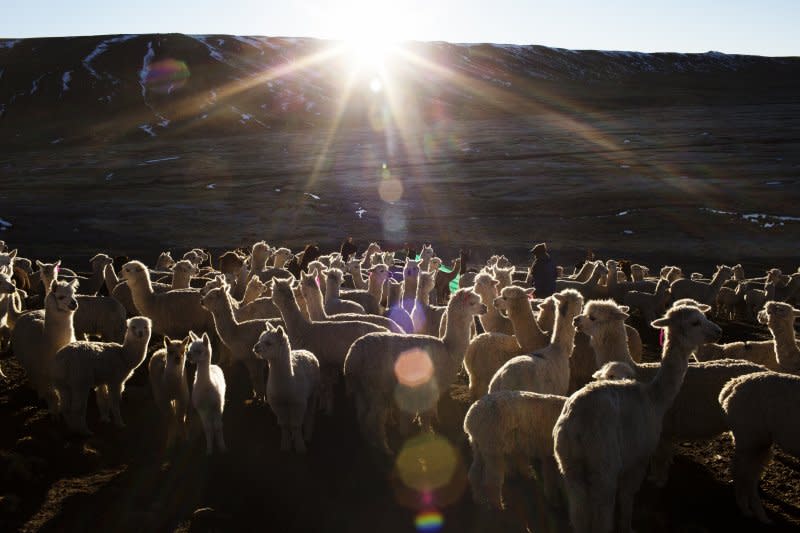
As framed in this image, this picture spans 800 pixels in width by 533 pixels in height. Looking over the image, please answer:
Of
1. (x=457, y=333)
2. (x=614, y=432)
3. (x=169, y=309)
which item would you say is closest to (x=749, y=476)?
(x=614, y=432)

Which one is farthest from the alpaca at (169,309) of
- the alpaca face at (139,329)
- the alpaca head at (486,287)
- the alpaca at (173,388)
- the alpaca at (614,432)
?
the alpaca at (614,432)

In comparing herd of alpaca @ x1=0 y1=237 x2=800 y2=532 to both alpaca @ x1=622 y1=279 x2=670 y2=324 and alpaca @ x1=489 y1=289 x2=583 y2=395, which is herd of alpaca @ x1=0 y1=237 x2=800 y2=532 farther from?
alpaca @ x1=622 y1=279 x2=670 y2=324

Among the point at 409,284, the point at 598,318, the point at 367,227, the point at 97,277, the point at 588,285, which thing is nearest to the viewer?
the point at 598,318

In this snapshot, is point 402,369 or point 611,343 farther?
point 402,369

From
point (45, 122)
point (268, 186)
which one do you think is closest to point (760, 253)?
point (268, 186)

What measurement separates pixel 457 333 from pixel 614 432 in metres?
3.79

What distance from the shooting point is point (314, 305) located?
1179 centimetres

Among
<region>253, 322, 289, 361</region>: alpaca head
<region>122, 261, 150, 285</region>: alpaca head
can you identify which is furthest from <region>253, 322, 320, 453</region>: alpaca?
<region>122, 261, 150, 285</region>: alpaca head

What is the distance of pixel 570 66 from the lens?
189 meters

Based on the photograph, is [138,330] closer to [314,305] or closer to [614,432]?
[314,305]

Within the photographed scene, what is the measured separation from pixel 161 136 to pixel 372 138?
32.6 metres

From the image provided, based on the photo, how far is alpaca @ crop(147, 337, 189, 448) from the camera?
8.97 m

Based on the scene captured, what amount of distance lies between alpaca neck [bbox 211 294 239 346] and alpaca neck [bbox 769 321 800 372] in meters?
7.85

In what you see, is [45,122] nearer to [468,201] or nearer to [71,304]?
[468,201]
